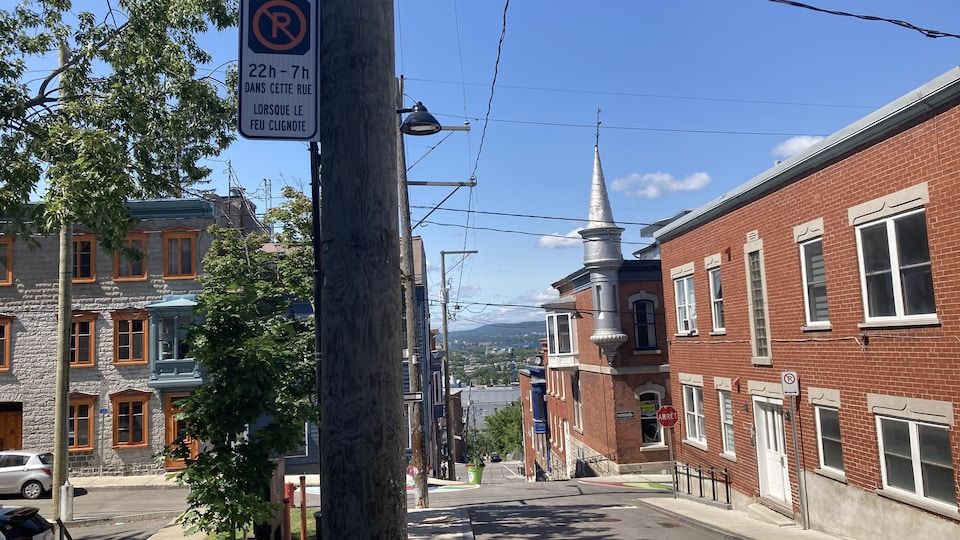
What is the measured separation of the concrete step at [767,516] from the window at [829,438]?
1.87 m

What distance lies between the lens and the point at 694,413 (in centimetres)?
2130

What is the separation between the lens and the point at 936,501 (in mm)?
10352

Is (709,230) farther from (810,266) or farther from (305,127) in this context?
(305,127)

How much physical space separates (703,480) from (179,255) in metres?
20.9

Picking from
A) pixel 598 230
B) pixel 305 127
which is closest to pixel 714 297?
pixel 598 230

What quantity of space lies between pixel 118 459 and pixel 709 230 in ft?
76.5

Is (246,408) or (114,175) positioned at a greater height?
(114,175)

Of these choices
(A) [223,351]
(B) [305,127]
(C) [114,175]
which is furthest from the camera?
(C) [114,175]

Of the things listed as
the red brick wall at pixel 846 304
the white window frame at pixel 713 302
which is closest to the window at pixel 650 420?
the red brick wall at pixel 846 304

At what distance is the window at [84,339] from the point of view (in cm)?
2741

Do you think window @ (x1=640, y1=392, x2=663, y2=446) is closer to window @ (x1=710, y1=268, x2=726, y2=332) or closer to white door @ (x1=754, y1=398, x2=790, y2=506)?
window @ (x1=710, y1=268, x2=726, y2=332)

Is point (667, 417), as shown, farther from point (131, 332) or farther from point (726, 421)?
point (131, 332)

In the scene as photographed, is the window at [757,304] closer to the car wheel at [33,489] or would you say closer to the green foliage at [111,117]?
the green foliage at [111,117]

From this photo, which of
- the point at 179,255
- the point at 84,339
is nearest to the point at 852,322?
the point at 179,255
